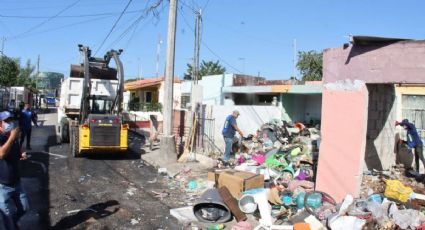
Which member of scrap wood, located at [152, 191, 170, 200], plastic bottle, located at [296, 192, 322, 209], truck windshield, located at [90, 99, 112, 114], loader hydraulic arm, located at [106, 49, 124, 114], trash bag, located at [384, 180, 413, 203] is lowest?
scrap wood, located at [152, 191, 170, 200]

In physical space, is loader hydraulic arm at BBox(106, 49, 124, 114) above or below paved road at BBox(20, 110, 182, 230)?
above

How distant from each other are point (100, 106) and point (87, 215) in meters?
8.64

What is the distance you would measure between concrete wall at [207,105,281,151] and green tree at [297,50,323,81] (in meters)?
19.6

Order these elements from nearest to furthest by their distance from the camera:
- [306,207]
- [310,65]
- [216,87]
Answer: [306,207] → [216,87] → [310,65]

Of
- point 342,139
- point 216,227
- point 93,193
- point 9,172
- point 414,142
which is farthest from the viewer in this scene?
point 414,142

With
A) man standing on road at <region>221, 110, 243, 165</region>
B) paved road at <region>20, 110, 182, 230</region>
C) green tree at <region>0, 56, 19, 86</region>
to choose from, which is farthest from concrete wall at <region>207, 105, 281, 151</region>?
green tree at <region>0, 56, 19, 86</region>

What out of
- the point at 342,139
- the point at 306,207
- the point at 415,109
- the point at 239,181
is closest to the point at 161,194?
the point at 239,181

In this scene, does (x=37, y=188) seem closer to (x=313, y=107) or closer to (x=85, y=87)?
(x=85, y=87)

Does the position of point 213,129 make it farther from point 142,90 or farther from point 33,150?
point 142,90

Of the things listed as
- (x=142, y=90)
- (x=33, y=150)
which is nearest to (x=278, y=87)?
(x=33, y=150)

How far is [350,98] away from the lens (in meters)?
8.00

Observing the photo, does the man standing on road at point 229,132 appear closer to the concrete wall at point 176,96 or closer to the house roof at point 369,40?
the house roof at point 369,40

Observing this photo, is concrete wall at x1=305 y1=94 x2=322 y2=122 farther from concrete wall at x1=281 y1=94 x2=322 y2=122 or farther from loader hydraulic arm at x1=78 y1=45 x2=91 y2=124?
loader hydraulic arm at x1=78 y1=45 x2=91 y2=124

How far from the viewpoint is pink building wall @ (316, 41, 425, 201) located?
723cm
